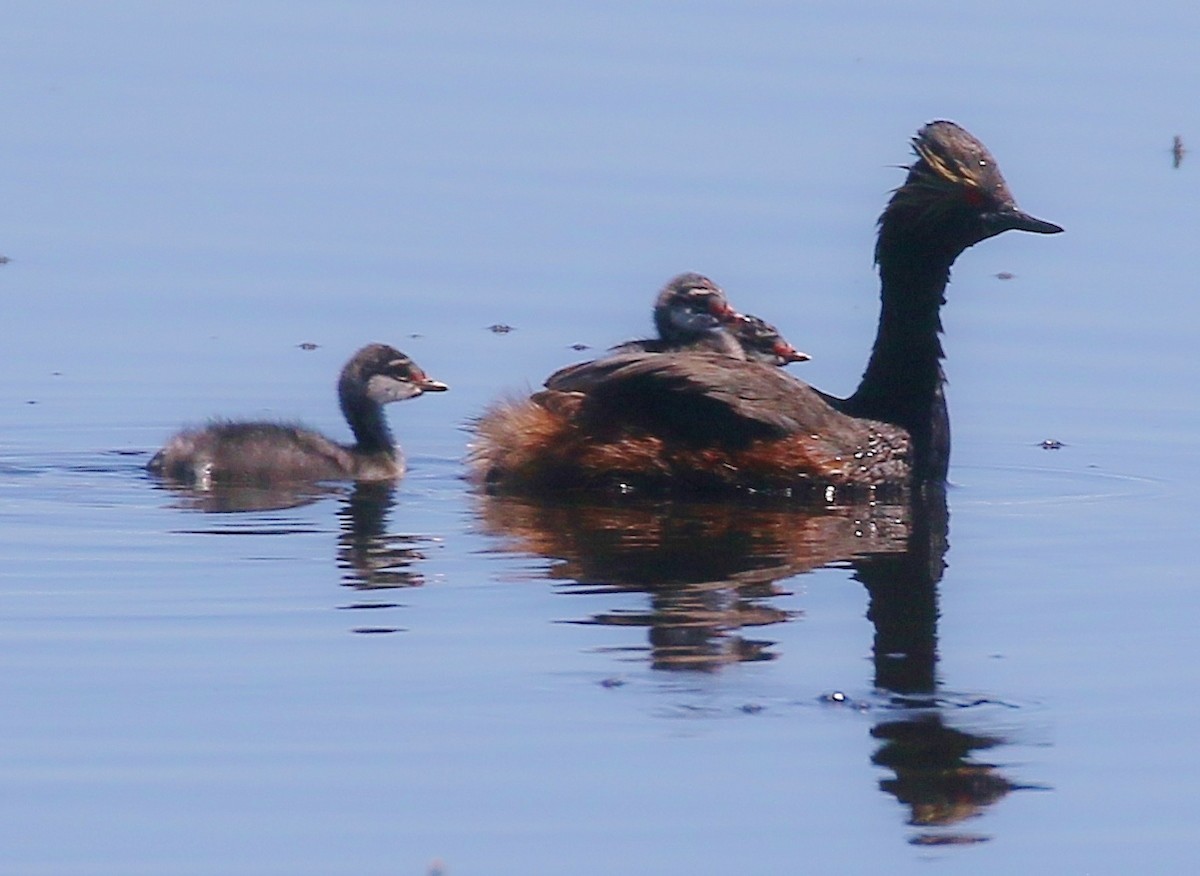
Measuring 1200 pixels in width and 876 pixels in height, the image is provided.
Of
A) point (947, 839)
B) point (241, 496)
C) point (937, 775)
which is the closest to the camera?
point (947, 839)

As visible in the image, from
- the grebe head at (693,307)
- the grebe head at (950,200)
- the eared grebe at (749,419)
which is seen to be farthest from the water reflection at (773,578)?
the grebe head at (693,307)

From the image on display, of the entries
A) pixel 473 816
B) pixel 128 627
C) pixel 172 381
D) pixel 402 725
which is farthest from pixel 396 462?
pixel 473 816

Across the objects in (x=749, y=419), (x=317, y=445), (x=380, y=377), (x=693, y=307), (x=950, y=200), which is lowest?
(x=317, y=445)

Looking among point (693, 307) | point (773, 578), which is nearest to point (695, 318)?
point (693, 307)

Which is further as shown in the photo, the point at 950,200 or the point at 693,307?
the point at 693,307

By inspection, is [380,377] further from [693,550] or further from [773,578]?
[773,578]

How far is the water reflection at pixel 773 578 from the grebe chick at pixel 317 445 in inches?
32.1

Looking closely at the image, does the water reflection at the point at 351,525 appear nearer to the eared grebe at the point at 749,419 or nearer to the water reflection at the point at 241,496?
the water reflection at the point at 241,496

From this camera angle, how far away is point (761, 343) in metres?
12.7

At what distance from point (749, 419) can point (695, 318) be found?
1261 mm

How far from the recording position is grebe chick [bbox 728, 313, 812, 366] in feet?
41.4

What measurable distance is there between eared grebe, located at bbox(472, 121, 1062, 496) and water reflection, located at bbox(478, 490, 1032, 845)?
16 cm

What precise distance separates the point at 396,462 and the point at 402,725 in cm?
452

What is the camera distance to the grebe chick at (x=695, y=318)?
1256 centimetres
